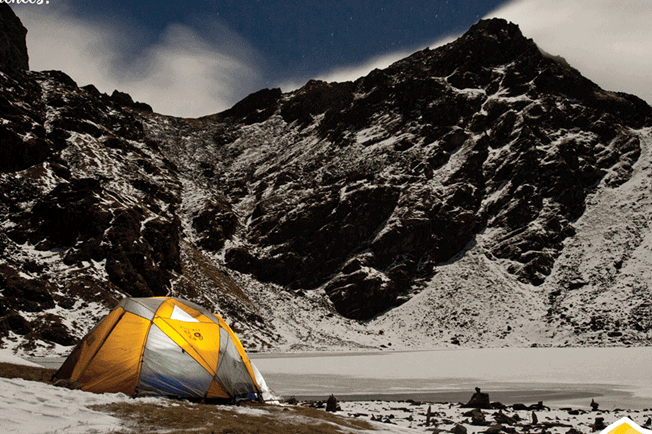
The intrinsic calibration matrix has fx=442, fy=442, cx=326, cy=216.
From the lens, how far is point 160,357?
45.6 feet

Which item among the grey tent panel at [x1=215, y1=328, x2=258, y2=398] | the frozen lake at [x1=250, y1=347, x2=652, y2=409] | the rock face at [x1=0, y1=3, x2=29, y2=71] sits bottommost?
the frozen lake at [x1=250, y1=347, x2=652, y2=409]

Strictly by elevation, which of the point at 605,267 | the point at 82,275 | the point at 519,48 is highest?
the point at 519,48

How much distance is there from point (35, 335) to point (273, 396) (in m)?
42.1

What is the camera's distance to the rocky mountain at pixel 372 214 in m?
66.9

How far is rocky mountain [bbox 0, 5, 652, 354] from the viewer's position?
66875mm

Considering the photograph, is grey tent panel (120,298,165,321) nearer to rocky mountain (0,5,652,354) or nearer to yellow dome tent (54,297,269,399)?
yellow dome tent (54,297,269,399)

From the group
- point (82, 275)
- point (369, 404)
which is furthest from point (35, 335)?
point (369, 404)

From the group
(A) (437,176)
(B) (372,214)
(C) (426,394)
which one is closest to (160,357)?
(C) (426,394)

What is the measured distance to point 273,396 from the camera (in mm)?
15969

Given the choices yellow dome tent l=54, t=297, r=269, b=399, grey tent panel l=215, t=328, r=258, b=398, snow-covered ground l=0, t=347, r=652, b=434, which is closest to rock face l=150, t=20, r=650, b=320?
snow-covered ground l=0, t=347, r=652, b=434

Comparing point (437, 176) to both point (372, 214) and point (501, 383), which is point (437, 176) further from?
point (501, 383)

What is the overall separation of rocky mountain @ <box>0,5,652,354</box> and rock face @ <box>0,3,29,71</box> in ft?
2.42

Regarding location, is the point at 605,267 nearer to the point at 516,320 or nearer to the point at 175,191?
the point at 516,320

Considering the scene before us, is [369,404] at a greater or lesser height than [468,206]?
lesser
